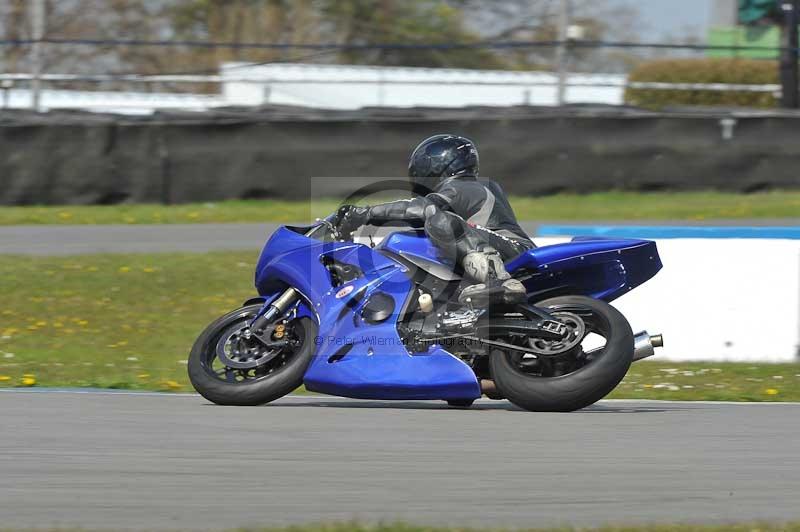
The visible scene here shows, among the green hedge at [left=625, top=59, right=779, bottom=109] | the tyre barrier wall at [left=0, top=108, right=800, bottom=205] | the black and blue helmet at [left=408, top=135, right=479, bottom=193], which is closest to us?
the black and blue helmet at [left=408, top=135, right=479, bottom=193]

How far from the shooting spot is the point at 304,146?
16.8 m

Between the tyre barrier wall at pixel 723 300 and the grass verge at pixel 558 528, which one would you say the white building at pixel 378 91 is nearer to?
the tyre barrier wall at pixel 723 300

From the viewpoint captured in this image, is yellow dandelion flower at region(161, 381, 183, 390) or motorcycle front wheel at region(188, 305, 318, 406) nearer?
motorcycle front wheel at region(188, 305, 318, 406)

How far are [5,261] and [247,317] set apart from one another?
6964mm

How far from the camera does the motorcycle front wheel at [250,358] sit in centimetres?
690

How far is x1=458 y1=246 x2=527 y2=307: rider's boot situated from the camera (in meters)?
6.61

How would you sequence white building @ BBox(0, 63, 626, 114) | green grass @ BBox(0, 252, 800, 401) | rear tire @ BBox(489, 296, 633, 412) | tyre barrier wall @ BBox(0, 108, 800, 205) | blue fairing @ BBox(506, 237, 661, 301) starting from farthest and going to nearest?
1. white building @ BBox(0, 63, 626, 114)
2. tyre barrier wall @ BBox(0, 108, 800, 205)
3. green grass @ BBox(0, 252, 800, 401)
4. blue fairing @ BBox(506, 237, 661, 301)
5. rear tire @ BBox(489, 296, 633, 412)

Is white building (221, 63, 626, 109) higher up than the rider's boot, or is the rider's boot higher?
white building (221, 63, 626, 109)

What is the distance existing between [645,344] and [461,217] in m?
1.12

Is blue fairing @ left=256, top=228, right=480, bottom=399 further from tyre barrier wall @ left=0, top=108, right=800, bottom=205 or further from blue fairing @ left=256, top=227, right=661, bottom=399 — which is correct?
tyre barrier wall @ left=0, top=108, right=800, bottom=205

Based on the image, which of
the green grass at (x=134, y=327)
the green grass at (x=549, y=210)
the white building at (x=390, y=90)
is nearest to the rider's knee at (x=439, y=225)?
the green grass at (x=134, y=327)

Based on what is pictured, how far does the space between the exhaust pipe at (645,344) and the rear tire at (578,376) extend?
24cm

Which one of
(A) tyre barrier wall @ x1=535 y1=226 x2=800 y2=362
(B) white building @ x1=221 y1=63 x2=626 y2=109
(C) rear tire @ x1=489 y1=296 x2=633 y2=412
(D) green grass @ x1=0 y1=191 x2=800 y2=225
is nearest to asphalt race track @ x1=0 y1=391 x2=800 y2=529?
(C) rear tire @ x1=489 y1=296 x2=633 y2=412

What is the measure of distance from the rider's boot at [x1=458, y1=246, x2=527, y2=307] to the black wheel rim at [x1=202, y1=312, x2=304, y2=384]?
910mm
